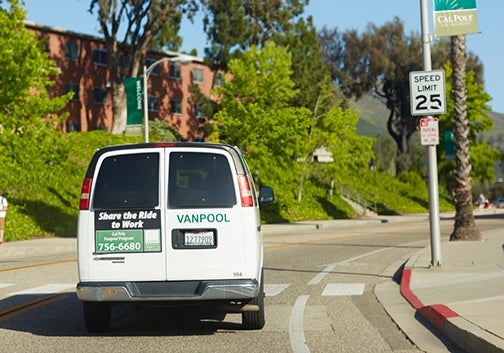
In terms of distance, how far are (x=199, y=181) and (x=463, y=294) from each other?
16.3 feet

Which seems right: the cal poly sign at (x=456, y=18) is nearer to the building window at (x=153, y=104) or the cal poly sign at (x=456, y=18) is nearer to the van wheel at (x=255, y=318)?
the van wheel at (x=255, y=318)

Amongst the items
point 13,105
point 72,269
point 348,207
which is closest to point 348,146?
point 348,207

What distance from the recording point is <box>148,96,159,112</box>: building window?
6781cm

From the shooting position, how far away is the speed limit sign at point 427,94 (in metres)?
16.7

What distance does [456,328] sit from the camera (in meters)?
9.45

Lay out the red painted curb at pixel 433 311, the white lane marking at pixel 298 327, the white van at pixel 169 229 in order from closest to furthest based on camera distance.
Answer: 1. the white lane marking at pixel 298 327
2. the white van at pixel 169 229
3. the red painted curb at pixel 433 311

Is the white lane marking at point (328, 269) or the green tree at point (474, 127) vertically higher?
the green tree at point (474, 127)

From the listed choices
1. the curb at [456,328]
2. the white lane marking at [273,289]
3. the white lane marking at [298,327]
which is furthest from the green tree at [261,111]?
the curb at [456,328]

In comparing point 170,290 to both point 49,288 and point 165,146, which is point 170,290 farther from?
point 49,288

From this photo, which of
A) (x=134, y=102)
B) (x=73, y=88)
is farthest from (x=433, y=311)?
(x=73, y=88)

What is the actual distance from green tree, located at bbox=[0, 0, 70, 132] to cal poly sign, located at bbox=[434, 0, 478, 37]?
64.5 feet

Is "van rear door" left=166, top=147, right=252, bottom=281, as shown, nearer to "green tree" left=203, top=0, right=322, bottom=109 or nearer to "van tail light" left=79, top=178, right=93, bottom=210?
"van tail light" left=79, top=178, right=93, bottom=210

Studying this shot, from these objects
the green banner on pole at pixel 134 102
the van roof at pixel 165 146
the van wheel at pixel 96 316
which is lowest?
the van wheel at pixel 96 316

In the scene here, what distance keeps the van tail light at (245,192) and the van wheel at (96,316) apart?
2051 mm
